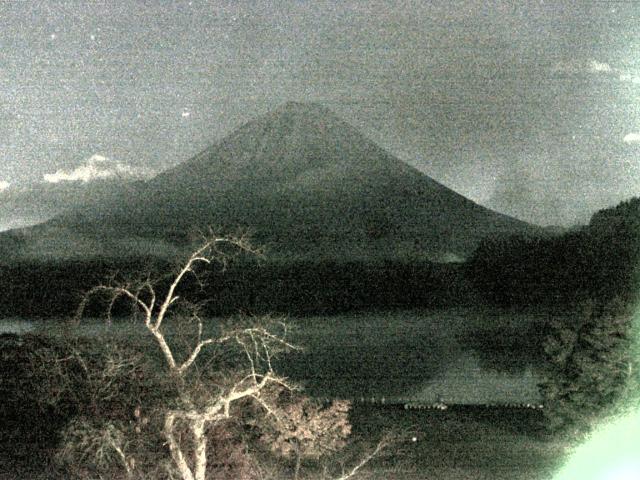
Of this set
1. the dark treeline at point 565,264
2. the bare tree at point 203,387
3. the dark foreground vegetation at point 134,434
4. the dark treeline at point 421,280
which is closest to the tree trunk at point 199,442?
the bare tree at point 203,387

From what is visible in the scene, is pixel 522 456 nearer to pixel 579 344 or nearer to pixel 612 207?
pixel 579 344

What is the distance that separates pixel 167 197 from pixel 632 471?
107 metres

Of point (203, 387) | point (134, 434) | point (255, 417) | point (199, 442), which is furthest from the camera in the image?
point (255, 417)

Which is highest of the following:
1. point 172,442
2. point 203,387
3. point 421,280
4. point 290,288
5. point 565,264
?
point 565,264

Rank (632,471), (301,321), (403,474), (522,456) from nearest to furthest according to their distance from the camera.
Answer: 1. (632,471)
2. (403,474)
3. (522,456)
4. (301,321)

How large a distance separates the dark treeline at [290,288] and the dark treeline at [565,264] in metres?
1.81

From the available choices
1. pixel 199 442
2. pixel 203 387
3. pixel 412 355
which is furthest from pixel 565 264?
pixel 199 442

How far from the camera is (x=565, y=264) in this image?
32875mm

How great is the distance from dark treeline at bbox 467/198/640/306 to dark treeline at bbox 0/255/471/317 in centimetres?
181

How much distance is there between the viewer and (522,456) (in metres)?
10.4

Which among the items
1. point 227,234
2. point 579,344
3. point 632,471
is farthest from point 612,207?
point 227,234

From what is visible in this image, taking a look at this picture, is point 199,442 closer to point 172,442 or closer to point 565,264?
point 172,442

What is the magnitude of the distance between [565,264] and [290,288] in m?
15.1

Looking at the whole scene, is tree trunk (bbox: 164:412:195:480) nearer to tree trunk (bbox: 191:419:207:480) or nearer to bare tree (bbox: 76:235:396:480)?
bare tree (bbox: 76:235:396:480)
